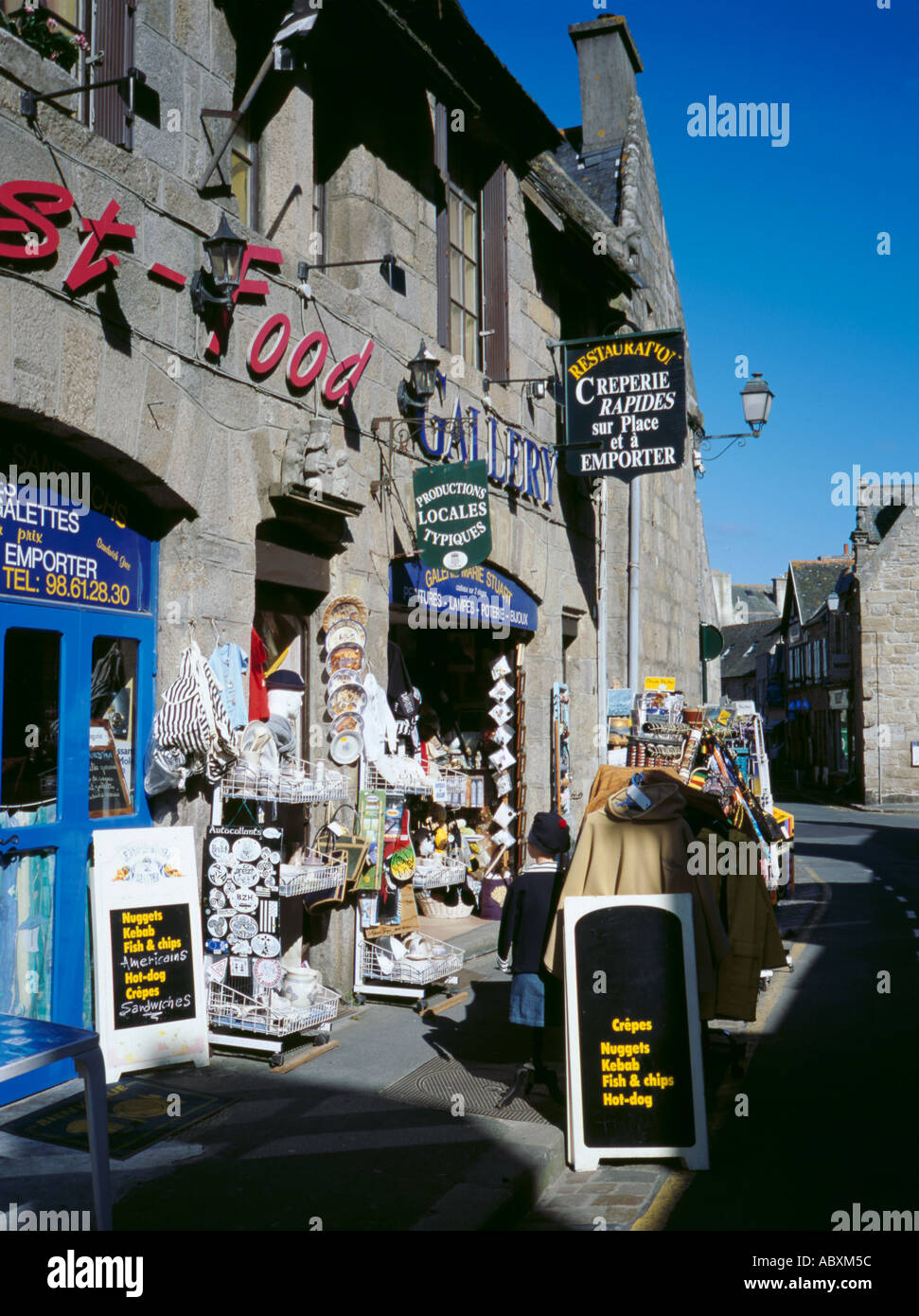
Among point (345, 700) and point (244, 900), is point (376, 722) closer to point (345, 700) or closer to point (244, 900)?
point (345, 700)

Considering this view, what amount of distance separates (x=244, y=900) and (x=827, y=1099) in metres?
3.38

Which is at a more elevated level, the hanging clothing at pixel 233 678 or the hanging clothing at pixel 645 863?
the hanging clothing at pixel 233 678

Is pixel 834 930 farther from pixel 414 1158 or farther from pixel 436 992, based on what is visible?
pixel 414 1158

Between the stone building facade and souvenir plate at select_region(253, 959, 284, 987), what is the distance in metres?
0.94

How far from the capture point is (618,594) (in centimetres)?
1560

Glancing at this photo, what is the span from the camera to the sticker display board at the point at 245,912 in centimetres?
645

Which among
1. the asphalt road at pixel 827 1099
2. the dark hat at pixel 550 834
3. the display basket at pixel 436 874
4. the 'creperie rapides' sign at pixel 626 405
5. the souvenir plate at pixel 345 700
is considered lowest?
the asphalt road at pixel 827 1099

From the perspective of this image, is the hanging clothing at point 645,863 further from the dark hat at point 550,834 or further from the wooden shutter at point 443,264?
the wooden shutter at point 443,264

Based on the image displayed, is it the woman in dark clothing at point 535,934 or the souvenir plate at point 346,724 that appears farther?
the souvenir plate at point 346,724

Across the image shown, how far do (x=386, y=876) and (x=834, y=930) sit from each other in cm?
570

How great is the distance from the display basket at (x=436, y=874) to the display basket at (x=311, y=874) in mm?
1106

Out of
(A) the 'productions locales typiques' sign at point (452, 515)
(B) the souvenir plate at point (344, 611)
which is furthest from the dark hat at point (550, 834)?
(A) the 'productions locales typiques' sign at point (452, 515)

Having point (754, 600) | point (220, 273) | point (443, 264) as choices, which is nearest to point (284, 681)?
point (220, 273)

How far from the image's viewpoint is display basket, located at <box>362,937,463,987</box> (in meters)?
7.92
